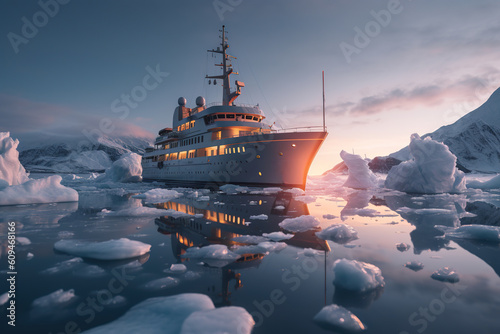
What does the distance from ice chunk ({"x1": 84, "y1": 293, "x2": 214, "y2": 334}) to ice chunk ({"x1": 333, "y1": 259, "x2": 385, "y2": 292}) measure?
2.18 metres

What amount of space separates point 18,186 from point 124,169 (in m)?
25.4

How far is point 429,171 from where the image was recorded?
22766mm

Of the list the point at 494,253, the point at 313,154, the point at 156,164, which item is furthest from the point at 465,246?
the point at 156,164

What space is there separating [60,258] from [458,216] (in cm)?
1403

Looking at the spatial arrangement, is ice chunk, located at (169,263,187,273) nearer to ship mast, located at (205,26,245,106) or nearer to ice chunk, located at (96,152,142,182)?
ship mast, located at (205,26,245,106)

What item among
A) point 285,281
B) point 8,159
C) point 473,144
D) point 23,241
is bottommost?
point 285,281

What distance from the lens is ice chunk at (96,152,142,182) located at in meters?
38.6

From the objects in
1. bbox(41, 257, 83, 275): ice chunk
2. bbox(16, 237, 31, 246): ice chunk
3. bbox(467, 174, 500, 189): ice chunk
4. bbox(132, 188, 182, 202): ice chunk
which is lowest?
bbox(41, 257, 83, 275): ice chunk

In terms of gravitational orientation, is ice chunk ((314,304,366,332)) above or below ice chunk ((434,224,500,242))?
below

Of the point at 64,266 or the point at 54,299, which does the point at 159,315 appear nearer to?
the point at 54,299

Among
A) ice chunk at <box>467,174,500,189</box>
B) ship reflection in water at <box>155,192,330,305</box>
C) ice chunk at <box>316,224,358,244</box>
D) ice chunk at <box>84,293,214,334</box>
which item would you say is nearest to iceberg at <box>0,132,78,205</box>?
ship reflection in water at <box>155,192,330,305</box>

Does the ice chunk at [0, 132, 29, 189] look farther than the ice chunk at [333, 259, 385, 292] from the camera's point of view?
Yes

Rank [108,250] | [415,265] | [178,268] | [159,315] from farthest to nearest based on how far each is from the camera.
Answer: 1. [108,250]
2. [415,265]
3. [178,268]
4. [159,315]

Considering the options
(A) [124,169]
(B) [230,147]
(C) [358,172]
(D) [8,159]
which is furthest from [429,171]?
(A) [124,169]
